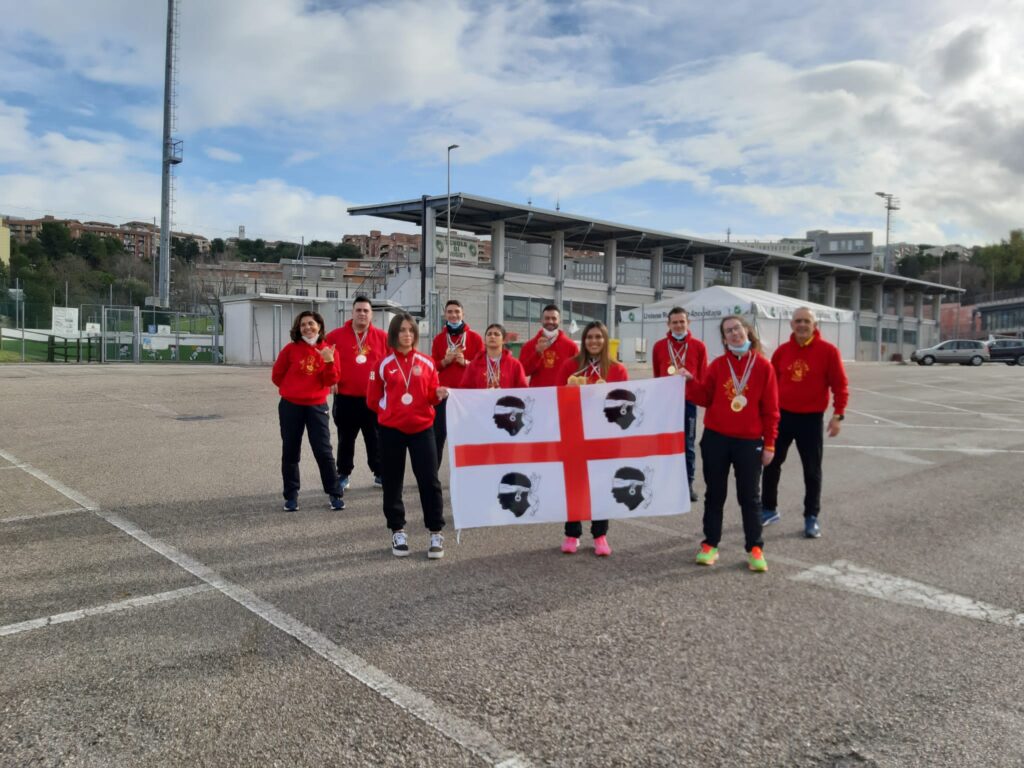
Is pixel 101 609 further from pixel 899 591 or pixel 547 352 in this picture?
pixel 899 591

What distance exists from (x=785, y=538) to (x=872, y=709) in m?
3.03

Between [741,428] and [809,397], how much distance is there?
1315 mm

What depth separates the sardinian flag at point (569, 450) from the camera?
5.85 m

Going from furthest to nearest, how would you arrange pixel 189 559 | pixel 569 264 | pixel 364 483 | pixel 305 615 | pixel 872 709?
pixel 569 264 < pixel 364 483 < pixel 189 559 < pixel 305 615 < pixel 872 709

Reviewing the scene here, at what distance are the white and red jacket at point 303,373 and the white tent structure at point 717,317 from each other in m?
24.4

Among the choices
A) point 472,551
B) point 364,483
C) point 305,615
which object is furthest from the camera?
point 364,483

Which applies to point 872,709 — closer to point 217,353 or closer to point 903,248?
point 217,353

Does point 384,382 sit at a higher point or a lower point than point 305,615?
higher

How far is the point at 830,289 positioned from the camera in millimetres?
68375

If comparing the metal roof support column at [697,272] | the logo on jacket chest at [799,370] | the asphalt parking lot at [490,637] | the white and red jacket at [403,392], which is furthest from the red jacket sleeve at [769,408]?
the metal roof support column at [697,272]

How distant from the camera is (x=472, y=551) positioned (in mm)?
5816

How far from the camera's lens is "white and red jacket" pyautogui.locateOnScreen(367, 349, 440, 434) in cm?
568

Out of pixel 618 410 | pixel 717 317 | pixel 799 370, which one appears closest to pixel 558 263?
pixel 717 317

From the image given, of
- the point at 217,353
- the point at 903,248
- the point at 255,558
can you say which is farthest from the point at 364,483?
the point at 903,248
